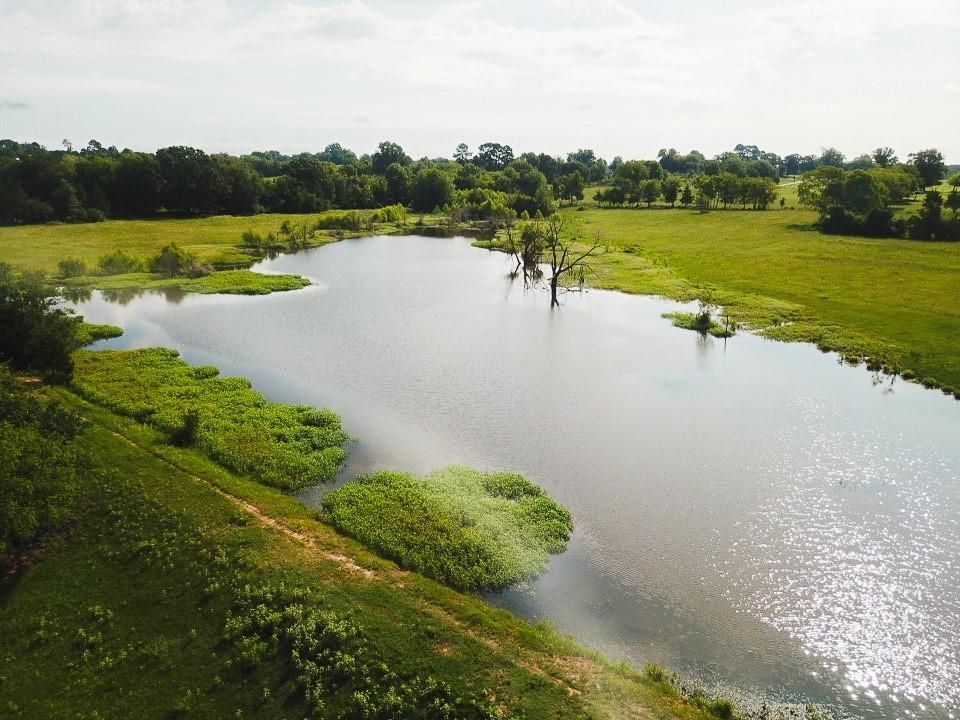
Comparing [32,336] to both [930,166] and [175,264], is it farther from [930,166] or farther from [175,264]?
[930,166]

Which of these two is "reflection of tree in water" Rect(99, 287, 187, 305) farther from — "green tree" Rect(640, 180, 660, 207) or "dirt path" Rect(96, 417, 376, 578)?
"green tree" Rect(640, 180, 660, 207)

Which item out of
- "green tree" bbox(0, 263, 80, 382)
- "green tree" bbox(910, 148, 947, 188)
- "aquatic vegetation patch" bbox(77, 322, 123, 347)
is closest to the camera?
"green tree" bbox(0, 263, 80, 382)

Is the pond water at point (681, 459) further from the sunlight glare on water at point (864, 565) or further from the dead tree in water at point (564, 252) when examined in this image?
the dead tree in water at point (564, 252)

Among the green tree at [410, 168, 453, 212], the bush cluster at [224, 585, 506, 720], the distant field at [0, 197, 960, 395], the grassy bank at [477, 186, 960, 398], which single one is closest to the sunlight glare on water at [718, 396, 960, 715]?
the bush cluster at [224, 585, 506, 720]

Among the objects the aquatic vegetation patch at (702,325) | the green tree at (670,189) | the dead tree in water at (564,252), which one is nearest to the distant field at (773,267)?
the dead tree in water at (564,252)

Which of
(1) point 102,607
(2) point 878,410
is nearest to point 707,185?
(2) point 878,410

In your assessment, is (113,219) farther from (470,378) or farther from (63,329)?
(470,378)

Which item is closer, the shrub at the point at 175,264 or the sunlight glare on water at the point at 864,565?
the sunlight glare on water at the point at 864,565
